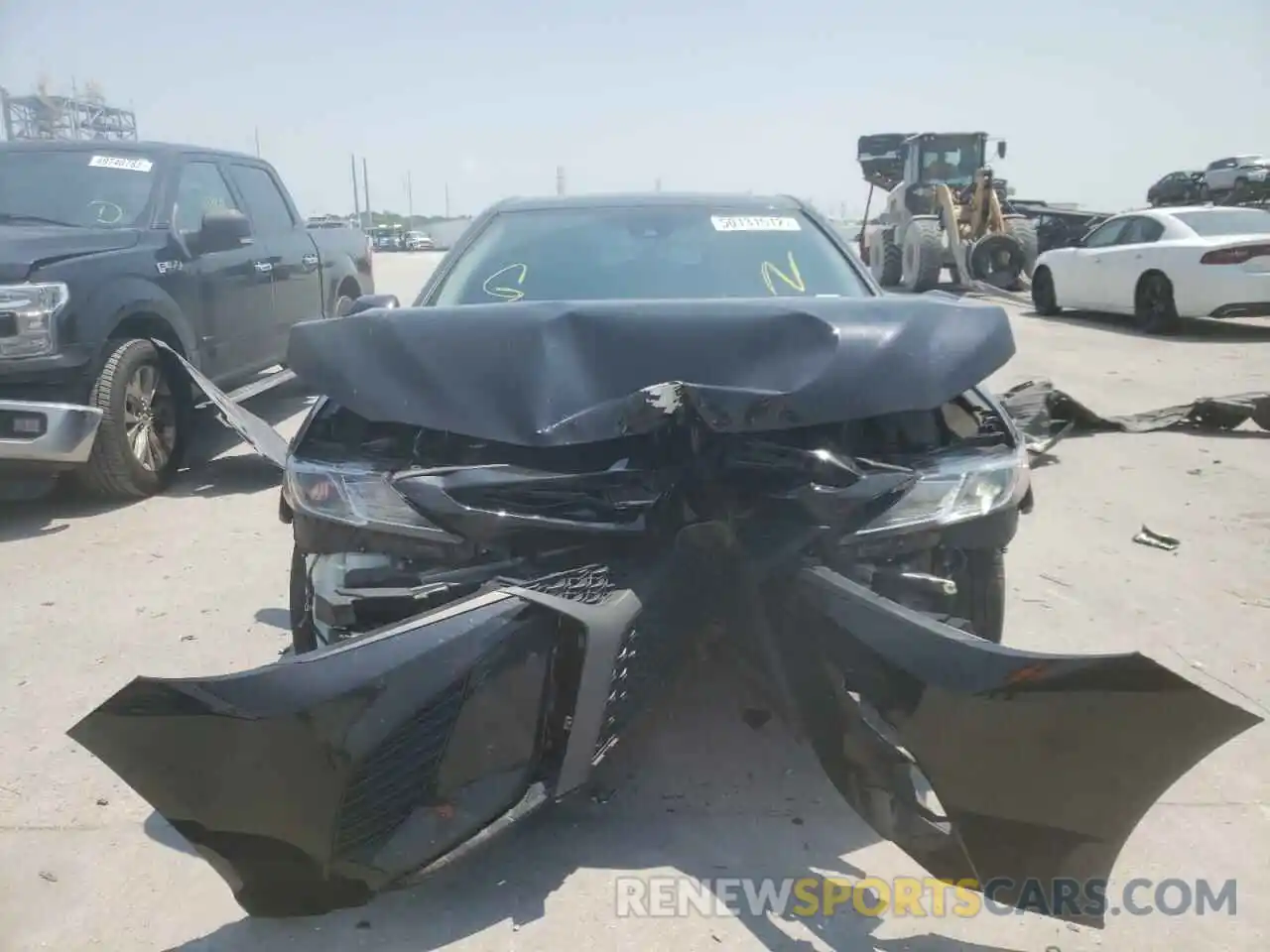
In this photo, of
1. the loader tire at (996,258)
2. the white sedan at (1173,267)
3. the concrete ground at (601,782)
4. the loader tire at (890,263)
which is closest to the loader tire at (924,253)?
the loader tire at (996,258)

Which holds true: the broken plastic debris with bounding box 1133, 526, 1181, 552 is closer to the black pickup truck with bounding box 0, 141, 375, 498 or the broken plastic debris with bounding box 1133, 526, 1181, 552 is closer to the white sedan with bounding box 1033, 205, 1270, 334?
the black pickup truck with bounding box 0, 141, 375, 498

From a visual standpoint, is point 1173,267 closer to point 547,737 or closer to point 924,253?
point 924,253

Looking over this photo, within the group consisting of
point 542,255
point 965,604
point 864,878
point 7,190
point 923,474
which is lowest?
point 864,878

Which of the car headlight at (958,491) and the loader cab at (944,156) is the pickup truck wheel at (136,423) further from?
A: the loader cab at (944,156)

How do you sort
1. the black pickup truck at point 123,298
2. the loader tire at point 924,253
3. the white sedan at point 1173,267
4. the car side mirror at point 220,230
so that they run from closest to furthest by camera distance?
the black pickup truck at point 123,298 < the car side mirror at point 220,230 < the white sedan at point 1173,267 < the loader tire at point 924,253

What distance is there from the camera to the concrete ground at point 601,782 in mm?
2250

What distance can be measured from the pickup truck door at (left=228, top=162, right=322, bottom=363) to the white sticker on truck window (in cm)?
93

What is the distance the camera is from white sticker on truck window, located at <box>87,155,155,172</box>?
247 inches

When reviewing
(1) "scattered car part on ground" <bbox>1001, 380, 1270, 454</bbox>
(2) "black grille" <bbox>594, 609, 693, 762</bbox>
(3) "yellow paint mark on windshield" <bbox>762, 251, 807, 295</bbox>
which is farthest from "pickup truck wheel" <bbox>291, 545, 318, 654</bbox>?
(1) "scattered car part on ground" <bbox>1001, 380, 1270, 454</bbox>

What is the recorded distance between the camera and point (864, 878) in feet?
7.93

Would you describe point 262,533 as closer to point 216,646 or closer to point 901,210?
point 216,646

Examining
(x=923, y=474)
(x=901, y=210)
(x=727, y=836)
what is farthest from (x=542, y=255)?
(x=901, y=210)

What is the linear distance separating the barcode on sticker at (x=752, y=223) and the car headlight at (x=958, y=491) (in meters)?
1.70

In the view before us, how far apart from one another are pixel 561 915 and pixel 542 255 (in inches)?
95.6
